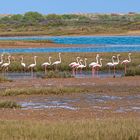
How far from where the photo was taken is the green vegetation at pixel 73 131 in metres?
13.8

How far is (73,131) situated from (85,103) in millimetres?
9498

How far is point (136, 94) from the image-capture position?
87.4 feet

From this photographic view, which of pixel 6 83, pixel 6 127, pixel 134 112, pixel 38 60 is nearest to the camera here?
pixel 6 127

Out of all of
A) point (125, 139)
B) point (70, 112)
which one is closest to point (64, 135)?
point (125, 139)

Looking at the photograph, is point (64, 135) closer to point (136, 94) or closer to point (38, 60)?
point (136, 94)

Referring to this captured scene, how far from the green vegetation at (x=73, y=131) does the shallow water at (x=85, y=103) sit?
19.8 feet

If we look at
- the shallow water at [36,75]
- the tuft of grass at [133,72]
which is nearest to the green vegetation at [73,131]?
the tuft of grass at [133,72]

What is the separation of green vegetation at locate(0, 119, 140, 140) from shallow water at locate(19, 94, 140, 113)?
605 centimetres

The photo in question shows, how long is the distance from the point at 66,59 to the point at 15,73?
6802 mm

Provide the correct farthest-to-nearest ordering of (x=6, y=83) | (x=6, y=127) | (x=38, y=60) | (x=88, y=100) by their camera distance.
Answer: (x=38, y=60), (x=6, y=83), (x=88, y=100), (x=6, y=127)

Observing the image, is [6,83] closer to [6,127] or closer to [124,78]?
[124,78]

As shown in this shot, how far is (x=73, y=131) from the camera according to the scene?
A: 14.5 m

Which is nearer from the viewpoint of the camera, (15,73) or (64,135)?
(64,135)

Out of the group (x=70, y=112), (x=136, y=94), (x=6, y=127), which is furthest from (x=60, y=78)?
(x=6, y=127)
